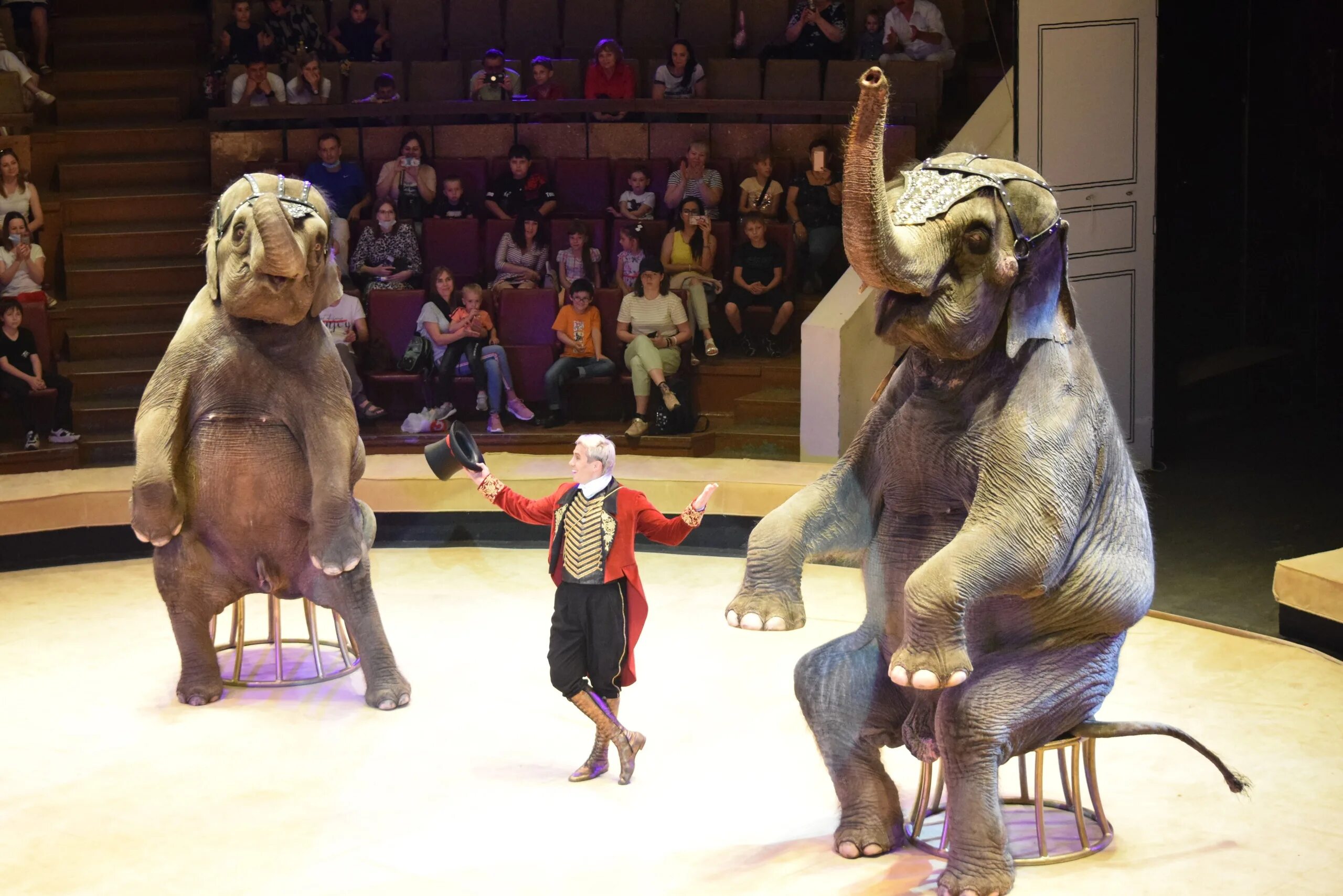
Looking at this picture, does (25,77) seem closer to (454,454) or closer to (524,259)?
(524,259)

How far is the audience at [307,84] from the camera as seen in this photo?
1144cm

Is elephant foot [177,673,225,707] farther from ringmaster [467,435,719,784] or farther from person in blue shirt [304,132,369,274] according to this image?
person in blue shirt [304,132,369,274]

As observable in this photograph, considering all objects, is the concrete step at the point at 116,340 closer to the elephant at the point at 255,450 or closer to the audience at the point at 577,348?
the audience at the point at 577,348

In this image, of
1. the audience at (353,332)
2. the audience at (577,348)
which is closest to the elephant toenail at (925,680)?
the audience at (577,348)

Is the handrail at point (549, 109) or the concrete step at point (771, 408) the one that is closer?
the concrete step at point (771, 408)

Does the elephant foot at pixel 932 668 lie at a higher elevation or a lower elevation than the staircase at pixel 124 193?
lower

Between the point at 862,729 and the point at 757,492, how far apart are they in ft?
10.6

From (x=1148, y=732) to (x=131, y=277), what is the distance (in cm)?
896

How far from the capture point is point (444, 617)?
632 cm

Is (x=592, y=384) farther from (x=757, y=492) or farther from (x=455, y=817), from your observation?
(x=455, y=817)

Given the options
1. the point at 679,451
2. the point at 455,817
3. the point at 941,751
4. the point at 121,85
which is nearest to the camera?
the point at 941,751

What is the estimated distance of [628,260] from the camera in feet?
33.4

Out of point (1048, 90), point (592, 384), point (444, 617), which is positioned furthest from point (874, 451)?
point (592, 384)

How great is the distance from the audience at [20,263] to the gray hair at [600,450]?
21.9 ft
